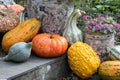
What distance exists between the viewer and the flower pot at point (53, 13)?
11.7 ft

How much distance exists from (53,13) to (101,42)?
71 centimetres

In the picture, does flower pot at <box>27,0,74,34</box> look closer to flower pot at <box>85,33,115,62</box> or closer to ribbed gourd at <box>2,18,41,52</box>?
ribbed gourd at <box>2,18,41,52</box>

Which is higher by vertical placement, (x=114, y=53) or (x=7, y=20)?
(x=7, y=20)

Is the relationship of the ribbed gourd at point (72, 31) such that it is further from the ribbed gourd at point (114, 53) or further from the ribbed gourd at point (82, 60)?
the ribbed gourd at point (114, 53)

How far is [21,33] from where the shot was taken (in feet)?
11.3

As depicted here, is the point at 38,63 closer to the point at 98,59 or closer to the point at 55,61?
the point at 55,61

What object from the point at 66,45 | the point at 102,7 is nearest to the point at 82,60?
the point at 66,45

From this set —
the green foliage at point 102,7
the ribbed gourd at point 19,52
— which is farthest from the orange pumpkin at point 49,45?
the green foliage at point 102,7

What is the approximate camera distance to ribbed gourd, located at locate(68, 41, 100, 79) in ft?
10.5

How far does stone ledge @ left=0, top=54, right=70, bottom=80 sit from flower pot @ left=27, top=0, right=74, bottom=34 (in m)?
0.42

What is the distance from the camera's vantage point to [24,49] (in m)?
3.07

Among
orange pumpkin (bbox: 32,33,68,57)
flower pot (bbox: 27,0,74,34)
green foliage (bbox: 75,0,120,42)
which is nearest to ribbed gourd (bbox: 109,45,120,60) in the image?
orange pumpkin (bbox: 32,33,68,57)

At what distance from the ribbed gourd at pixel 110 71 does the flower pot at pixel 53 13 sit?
2.65 feet

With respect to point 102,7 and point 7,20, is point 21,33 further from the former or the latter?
point 102,7
